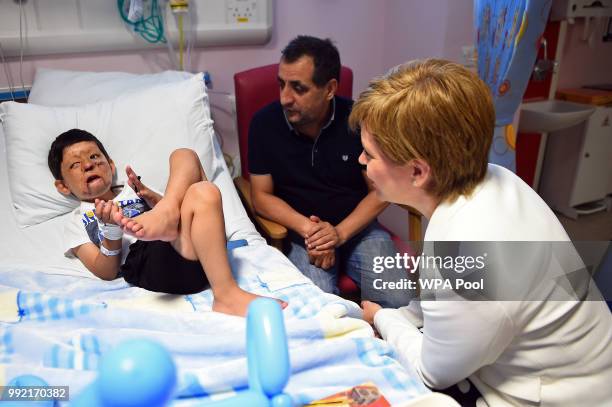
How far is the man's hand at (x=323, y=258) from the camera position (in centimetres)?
174

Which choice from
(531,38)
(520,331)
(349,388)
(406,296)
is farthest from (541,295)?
(531,38)

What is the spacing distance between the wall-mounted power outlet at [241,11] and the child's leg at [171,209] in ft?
3.33

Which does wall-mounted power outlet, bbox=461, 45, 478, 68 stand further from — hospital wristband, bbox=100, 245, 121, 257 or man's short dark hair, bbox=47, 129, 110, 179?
hospital wristband, bbox=100, 245, 121, 257

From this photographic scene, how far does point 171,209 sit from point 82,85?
3.26 ft

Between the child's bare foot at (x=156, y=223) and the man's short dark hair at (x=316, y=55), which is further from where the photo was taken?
the man's short dark hair at (x=316, y=55)

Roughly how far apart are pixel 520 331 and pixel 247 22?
191cm

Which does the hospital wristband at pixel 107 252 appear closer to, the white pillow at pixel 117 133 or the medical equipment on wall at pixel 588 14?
the white pillow at pixel 117 133

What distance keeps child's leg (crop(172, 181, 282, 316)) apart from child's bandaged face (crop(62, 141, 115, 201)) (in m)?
0.41

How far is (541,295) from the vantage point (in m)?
0.87

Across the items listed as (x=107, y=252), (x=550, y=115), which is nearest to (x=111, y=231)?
(x=107, y=252)

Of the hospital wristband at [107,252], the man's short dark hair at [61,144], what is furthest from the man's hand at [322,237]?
the man's short dark hair at [61,144]

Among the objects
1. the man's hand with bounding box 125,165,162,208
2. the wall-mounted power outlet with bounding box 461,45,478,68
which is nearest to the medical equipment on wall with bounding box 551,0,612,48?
the wall-mounted power outlet with bounding box 461,45,478,68

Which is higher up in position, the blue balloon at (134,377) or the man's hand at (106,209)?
the blue balloon at (134,377)

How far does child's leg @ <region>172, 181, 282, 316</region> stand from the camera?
1251mm
